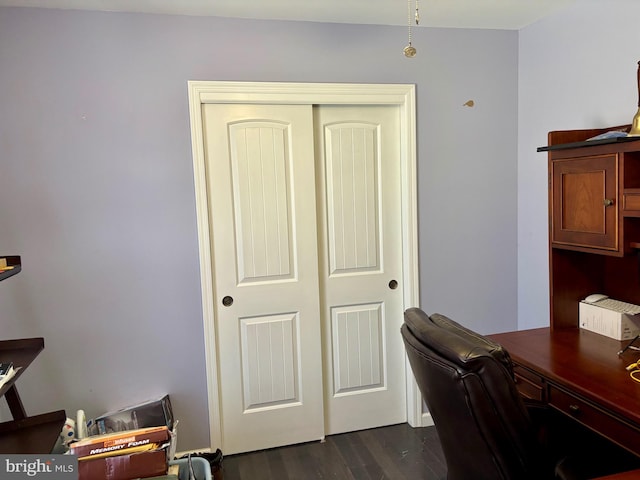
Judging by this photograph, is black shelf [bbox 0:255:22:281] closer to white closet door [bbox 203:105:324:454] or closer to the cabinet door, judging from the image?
white closet door [bbox 203:105:324:454]

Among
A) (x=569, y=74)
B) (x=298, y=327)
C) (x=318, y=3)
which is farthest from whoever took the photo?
(x=298, y=327)

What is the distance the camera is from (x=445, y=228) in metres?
2.95

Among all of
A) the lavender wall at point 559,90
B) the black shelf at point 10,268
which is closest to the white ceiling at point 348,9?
the lavender wall at point 559,90

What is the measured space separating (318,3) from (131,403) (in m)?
2.30

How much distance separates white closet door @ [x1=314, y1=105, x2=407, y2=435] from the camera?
2.84 metres

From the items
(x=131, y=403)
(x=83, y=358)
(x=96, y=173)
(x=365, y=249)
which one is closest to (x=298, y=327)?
(x=365, y=249)

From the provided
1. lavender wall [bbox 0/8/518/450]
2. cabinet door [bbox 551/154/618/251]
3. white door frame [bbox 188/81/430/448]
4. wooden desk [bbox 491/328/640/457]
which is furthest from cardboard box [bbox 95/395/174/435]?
cabinet door [bbox 551/154/618/251]

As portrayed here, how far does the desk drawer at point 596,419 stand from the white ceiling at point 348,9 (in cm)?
191

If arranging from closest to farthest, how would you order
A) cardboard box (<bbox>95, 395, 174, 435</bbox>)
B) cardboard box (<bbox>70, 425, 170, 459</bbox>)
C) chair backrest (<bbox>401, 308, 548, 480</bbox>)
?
chair backrest (<bbox>401, 308, 548, 480</bbox>) < cardboard box (<bbox>70, 425, 170, 459</bbox>) < cardboard box (<bbox>95, 395, 174, 435</bbox>)

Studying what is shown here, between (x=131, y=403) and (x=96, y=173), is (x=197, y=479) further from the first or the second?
(x=96, y=173)

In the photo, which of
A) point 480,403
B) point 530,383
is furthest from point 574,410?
point 480,403

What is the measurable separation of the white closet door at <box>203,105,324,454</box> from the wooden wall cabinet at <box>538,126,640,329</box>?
127 cm

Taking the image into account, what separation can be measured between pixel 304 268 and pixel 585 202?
1.47m

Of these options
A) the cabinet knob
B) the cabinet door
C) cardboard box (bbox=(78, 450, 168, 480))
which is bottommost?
cardboard box (bbox=(78, 450, 168, 480))
